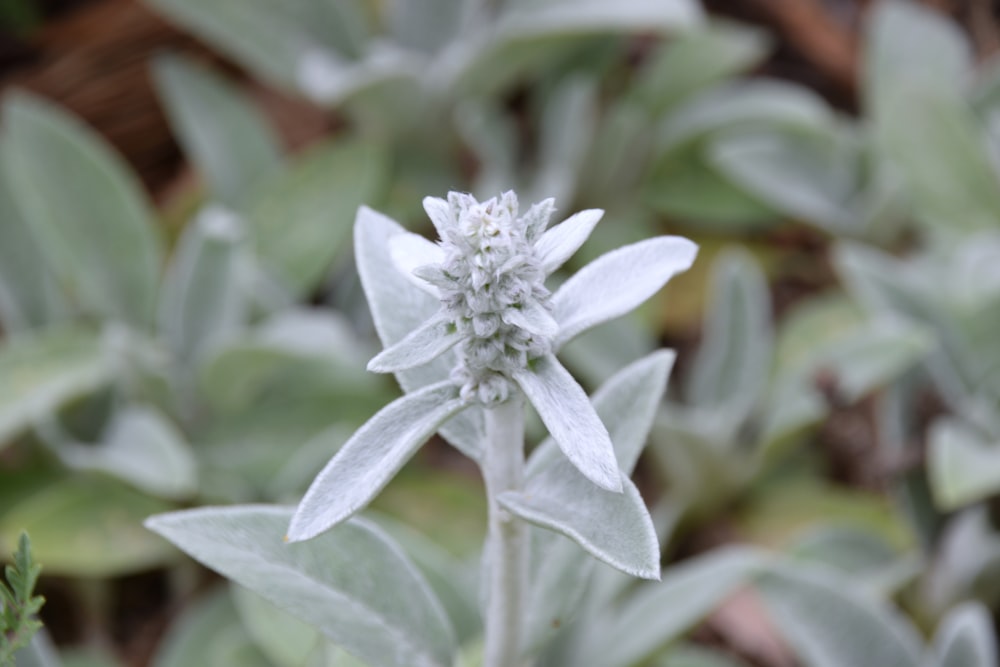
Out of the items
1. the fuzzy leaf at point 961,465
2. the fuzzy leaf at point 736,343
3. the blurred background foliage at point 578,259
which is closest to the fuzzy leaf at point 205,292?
the blurred background foliage at point 578,259

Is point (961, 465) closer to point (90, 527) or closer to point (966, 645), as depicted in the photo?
point (966, 645)

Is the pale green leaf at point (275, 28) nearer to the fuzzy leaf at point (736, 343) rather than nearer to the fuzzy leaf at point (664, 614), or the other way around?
the fuzzy leaf at point (736, 343)

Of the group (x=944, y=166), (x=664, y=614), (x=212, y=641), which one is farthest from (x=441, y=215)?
(x=944, y=166)

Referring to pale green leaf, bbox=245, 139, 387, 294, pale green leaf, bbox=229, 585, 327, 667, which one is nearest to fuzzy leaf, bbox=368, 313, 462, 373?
pale green leaf, bbox=229, 585, 327, 667

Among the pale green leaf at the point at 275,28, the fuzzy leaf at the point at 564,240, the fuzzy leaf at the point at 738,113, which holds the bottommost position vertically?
the fuzzy leaf at the point at 564,240

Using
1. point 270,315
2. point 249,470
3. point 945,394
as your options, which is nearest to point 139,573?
point 249,470

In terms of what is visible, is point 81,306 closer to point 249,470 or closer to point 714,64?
point 249,470
